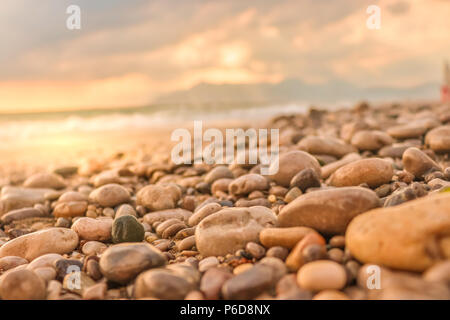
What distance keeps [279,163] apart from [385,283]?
2136 millimetres

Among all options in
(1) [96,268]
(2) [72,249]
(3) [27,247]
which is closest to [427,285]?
(1) [96,268]

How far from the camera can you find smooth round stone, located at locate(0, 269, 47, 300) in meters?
2.01

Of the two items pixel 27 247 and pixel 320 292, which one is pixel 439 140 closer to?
pixel 320 292

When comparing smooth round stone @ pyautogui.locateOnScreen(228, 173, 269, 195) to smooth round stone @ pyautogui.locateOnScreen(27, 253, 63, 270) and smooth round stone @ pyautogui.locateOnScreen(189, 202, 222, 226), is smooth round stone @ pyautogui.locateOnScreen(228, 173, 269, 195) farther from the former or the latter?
smooth round stone @ pyautogui.locateOnScreen(27, 253, 63, 270)

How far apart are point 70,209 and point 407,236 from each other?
3348 mm

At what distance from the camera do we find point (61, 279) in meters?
2.31

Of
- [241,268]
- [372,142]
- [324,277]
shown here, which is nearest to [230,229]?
[241,268]

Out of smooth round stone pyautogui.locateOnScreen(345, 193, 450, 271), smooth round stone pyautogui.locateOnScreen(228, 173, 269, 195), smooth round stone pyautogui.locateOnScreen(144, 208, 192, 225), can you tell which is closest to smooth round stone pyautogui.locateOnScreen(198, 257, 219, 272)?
smooth round stone pyautogui.locateOnScreen(345, 193, 450, 271)

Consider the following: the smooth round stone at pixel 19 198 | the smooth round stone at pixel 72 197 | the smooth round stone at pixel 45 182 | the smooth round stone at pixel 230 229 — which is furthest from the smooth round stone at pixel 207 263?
the smooth round stone at pixel 45 182

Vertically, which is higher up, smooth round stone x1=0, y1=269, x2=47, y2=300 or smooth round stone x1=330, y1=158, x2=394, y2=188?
smooth round stone x1=330, y1=158, x2=394, y2=188

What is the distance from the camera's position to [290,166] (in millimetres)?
3719

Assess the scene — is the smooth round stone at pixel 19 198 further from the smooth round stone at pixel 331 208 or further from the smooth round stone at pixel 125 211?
the smooth round stone at pixel 331 208

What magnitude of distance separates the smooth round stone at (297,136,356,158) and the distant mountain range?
91.0 ft

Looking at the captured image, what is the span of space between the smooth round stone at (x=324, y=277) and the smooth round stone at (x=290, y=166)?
1.86 m
